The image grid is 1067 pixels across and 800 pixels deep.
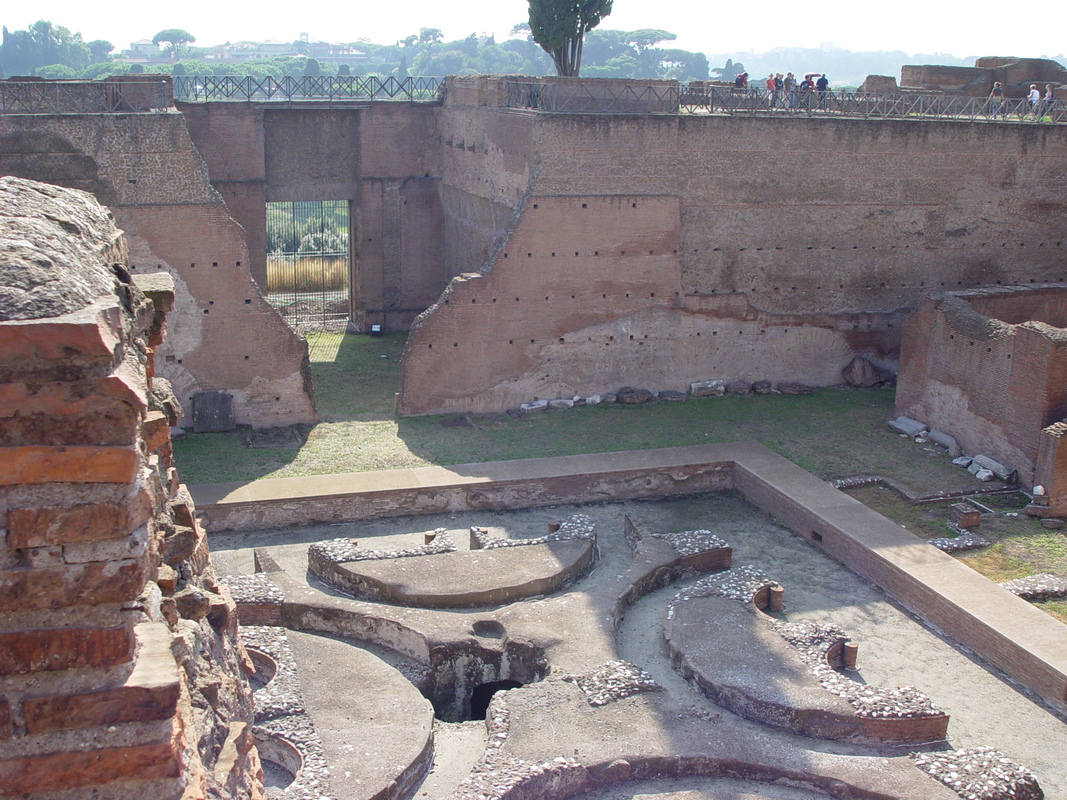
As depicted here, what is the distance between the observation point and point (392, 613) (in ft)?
30.4

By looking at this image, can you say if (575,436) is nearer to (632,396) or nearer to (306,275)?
(632,396)

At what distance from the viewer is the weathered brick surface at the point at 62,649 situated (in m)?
3.34

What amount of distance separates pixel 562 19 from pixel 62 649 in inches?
822

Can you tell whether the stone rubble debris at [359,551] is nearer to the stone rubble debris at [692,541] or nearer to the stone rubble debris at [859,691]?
the stone rubble debris at [692,541]

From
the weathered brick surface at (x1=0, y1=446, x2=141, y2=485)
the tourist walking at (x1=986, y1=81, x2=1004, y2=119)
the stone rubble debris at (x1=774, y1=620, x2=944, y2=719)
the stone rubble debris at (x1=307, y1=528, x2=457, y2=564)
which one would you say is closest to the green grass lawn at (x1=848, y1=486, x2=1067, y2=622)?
the stone rubble debris at (x1=774, y1=620, x2=944, y2=719)

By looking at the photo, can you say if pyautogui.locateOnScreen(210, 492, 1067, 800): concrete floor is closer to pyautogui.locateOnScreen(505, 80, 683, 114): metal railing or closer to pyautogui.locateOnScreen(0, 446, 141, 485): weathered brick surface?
pyautogui.locateOnScreen(0, 446, 141, 485): weathered brick surface

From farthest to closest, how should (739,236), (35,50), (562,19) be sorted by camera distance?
1. (35,50)
2. (562,19)
3. (739,236)

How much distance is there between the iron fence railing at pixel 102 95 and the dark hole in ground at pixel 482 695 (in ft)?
29.6

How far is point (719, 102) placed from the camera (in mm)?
16391

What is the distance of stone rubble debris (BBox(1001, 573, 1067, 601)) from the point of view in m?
10.0

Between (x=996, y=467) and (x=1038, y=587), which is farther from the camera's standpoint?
(x=996, y=467)

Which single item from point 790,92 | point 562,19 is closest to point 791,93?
point 790,92

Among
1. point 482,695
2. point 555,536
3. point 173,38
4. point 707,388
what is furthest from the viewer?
point 173,38

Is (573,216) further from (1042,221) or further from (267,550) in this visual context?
(1042,221)
